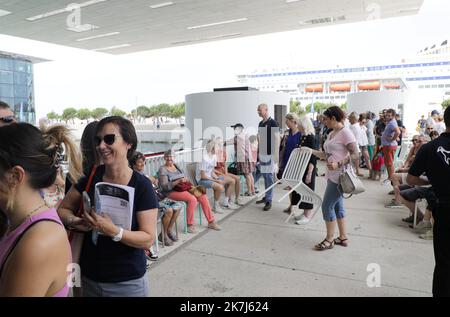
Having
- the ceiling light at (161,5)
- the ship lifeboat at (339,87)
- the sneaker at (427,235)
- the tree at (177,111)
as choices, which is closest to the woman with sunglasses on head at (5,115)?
the sneaker at (427,235)

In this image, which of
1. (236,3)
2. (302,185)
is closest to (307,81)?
(236,3)

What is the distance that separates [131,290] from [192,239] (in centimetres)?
306

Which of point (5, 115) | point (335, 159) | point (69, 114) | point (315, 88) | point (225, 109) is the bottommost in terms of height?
point (335, 159)

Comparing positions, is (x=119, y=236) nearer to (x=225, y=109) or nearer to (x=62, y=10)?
(x=225, y=109)

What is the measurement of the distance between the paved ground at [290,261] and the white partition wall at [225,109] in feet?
20.6

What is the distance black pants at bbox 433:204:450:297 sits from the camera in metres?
2.31

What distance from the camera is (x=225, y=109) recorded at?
37.6ft

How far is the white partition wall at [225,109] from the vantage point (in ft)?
37.3

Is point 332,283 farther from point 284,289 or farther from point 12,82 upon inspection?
point 12,82

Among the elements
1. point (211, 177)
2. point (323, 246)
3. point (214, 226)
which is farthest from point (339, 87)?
point (323, 246)

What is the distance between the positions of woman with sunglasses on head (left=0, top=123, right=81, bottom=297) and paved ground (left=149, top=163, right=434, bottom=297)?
2.28 m

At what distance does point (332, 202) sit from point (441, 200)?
5.92ft

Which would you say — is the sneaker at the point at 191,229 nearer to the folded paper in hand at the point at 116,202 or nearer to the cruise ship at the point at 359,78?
the folded paper in hand at the point at 116,202

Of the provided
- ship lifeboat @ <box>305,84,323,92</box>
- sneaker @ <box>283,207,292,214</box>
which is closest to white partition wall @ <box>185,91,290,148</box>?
sneaker @ <box>283,207,292,214</box>
